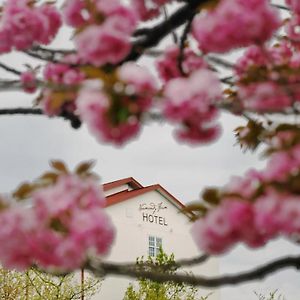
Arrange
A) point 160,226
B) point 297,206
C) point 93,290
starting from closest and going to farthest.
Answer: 1. point 297,206
2. point 93,290
3. point 160,226

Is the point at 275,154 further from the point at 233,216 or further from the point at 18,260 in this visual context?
the point at 18,260

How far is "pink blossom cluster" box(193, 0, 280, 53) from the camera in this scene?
9.13ft

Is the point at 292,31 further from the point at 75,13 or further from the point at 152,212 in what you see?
the point at 152,212

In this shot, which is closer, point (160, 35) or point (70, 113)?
point (160, 35)

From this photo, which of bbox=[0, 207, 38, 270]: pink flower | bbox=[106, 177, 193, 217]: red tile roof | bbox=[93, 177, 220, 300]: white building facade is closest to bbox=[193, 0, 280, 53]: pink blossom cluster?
bbox=[0, 207, 38, 270]: pink flower

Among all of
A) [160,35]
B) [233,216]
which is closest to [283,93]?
[233,216]

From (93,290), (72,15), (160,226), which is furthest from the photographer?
(160,226)

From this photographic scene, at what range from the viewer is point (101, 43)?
2.72 metres

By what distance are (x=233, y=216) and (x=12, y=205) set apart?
32.8 inches

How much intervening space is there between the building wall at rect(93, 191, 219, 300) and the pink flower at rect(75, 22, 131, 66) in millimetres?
23284

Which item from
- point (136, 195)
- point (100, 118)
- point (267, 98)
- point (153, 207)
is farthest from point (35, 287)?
point (100, 118)

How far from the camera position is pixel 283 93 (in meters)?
2.71

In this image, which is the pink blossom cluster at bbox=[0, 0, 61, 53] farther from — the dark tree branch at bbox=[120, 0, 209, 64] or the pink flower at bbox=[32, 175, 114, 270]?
the pink flower at bbox=[32, 175, 114, 270]

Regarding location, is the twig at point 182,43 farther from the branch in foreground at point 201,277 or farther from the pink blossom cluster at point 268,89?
the branch in foreground at point 201,277
